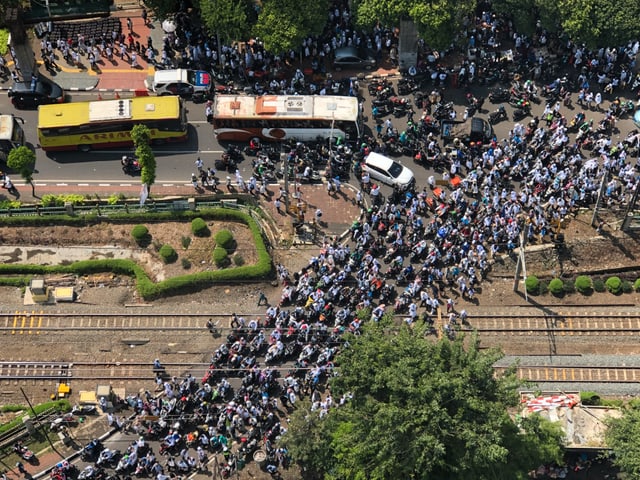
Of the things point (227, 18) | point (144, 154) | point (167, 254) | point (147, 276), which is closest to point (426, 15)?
point (227, 18)

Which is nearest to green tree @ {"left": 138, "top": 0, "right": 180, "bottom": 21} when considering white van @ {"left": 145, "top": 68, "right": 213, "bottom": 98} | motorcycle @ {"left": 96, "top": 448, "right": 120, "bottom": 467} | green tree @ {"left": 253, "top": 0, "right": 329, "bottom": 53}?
white van @ {"left": 145, "top": 68, "right": 213, "bottom": 98}

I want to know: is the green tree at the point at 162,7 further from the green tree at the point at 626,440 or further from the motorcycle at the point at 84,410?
the green tree at the point at 626,440

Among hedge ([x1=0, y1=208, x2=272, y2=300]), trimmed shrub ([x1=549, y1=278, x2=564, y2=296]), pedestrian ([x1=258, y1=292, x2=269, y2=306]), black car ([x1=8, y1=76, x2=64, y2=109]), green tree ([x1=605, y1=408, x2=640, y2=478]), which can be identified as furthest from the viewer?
black car ([x1=8, y1=76, x2=64, y2=109])

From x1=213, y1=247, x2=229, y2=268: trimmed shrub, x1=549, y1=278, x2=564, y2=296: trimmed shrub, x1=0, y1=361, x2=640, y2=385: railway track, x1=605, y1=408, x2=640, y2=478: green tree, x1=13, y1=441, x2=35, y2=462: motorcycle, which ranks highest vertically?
x1=213, y1=247, x2=229, y2=268: trimmed shrub

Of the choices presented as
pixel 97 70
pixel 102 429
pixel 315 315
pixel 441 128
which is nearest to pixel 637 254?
pixel 441 128

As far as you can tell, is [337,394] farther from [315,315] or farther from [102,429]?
[102,429]

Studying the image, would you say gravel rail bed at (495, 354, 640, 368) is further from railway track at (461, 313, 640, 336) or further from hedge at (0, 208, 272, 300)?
hedge at (0, 208, 272, 300)
